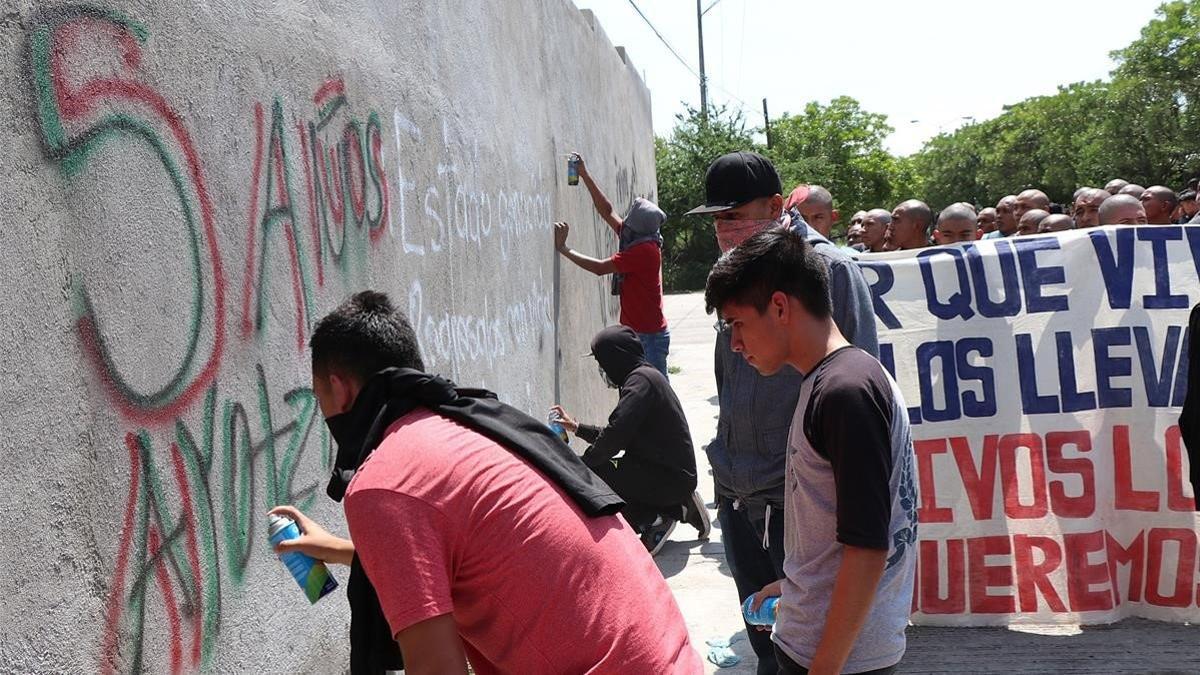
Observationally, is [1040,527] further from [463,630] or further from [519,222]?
[463,630]

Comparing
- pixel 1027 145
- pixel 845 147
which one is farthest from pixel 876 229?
pixel 1027 145

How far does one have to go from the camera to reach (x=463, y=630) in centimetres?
213

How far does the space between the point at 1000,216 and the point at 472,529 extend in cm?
855

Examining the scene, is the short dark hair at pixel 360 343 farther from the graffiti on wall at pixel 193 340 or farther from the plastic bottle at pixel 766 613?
the plastic bottle at pixel 766 613

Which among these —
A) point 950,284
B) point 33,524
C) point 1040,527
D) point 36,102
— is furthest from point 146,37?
point 1040,527

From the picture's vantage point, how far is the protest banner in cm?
517

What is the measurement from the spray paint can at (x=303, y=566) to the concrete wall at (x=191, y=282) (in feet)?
1.19

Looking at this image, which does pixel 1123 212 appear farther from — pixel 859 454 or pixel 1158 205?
pixel 859 454

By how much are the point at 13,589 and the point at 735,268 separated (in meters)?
1.63

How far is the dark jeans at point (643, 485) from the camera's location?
20.7ft

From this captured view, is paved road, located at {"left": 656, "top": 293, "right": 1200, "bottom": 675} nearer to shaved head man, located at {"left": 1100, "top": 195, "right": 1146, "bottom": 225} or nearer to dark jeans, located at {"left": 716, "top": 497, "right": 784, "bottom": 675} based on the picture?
dark jeans, located at {"left": 716, "top": 497, "right": 784, "bottom": 675}

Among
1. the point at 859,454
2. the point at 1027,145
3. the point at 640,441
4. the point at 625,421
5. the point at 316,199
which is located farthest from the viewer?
the point at 1027,145

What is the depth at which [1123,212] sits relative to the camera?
23.7ft

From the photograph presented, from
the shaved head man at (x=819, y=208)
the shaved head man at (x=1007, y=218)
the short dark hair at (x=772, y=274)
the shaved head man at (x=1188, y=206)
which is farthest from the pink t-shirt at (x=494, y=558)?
the shaved head man at (x=1188, y=206)
